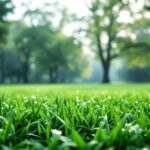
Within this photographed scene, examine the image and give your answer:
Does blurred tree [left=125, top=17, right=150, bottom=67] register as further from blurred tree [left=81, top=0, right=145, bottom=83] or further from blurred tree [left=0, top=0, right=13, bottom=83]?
blurred tree [left=0, top=0, right=13, bottom=83]

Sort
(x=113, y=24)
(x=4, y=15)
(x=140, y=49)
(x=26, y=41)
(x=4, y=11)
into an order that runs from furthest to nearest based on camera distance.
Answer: (x=26, y=41) < (x=113, y=24) < (x=140, y=49) < (x=4, y=15) < (x=4, y=11)

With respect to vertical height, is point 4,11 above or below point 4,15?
above

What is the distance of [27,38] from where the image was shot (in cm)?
4984

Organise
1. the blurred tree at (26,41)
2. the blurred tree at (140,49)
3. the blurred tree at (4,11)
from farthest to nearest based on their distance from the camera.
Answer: the blurred tree at (26,41), the blurred tree at (140,49), the blurred tree at (4,11)

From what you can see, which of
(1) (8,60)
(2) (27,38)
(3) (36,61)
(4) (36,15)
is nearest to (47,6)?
(4) (36,15)

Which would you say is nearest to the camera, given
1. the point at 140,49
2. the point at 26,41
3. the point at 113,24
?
the point at 140,49

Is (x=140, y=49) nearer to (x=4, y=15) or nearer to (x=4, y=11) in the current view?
(x=4, y=15)

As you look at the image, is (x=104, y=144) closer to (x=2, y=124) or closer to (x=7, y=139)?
(x=7, y=139)

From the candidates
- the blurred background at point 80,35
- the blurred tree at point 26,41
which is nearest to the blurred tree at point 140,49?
the blurred background at point 80,35

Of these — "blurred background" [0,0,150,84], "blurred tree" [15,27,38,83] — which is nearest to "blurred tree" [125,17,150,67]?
"blurred background" [0,0,150,84]

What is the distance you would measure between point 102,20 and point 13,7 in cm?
1255

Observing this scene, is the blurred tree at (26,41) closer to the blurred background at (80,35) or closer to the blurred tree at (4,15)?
the blurred background at (80,35)

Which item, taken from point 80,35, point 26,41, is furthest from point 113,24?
point 26,41

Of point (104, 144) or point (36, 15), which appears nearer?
point (104, 144)
